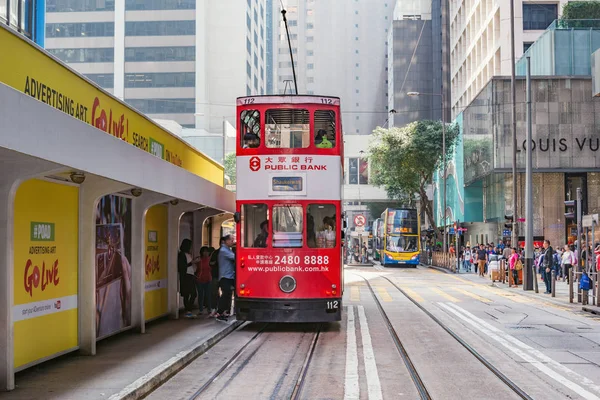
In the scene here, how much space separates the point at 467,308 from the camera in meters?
20.4

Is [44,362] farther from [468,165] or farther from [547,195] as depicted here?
[468,165]

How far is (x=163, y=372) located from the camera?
958 centimetres

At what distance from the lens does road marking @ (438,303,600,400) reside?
9173 millimetres

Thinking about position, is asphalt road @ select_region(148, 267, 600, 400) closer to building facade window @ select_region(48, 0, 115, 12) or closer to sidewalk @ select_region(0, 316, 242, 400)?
sidewalk @ select_region(0, 316, 242, 400)

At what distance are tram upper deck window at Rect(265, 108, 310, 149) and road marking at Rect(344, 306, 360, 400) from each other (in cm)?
367

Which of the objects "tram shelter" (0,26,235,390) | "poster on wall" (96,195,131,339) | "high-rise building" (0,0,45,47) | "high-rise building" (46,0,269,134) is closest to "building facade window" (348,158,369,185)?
"high-rise building" (46,0,269,134)

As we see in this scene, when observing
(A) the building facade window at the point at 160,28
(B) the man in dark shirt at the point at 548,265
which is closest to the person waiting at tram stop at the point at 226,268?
(B) the man in dark shirt at the point at 548,265

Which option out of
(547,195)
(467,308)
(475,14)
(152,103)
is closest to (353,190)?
(475,14)

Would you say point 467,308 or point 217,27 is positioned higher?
point 217,27

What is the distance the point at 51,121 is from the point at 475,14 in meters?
60.2

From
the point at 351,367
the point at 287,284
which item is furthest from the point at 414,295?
the point at 351,367

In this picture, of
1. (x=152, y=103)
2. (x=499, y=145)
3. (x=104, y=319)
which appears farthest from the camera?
(x=152, y=103)

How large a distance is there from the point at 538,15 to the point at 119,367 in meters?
52.1

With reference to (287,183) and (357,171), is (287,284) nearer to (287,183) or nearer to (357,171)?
(287,183)
